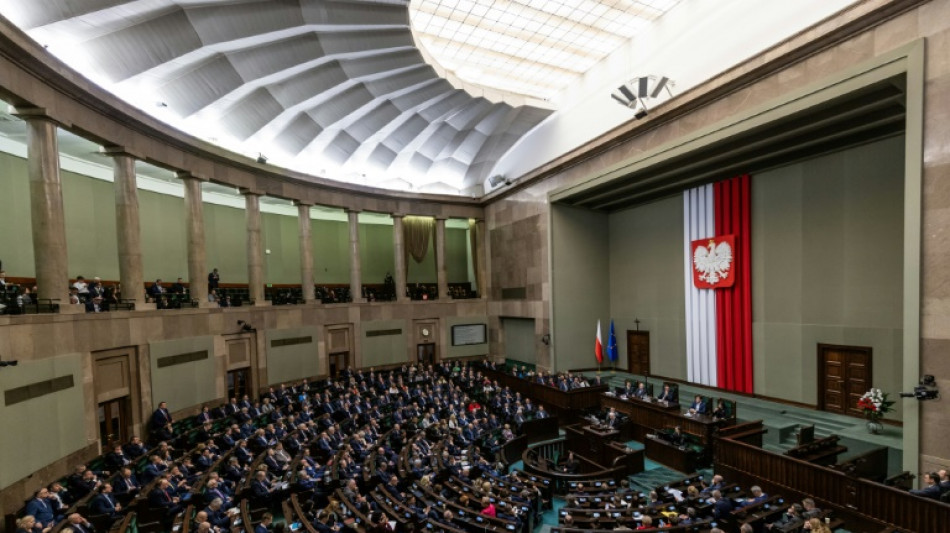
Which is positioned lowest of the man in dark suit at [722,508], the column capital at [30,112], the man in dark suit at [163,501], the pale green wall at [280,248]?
the man in dark suit at [722,508]

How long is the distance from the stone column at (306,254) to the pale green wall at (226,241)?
→ 281 cm

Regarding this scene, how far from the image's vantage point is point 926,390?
27.7ft

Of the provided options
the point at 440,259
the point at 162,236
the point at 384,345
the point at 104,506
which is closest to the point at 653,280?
the point at 440,259

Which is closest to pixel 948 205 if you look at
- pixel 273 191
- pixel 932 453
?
pixel 932 453

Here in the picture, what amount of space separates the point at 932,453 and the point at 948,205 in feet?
14.3

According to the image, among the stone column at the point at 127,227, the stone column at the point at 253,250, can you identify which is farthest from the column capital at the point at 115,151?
the stone column at the point at 253,250

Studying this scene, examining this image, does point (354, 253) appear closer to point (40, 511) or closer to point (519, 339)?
point (519, 339)

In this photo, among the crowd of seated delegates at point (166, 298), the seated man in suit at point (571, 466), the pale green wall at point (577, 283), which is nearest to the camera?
the seated man in suit at point (571, 466)

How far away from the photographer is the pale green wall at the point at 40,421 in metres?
8.15

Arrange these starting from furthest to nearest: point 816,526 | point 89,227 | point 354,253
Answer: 1. point 354,253
2. point 89,227
3. point 816,526

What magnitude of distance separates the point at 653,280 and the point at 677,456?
28.7 feet

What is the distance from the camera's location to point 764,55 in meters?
11.4

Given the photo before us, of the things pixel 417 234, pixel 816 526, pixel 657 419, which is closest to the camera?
pixel 816 526

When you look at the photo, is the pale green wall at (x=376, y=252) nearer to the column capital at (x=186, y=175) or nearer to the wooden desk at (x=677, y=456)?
the column capital at (x=186, y=175)
